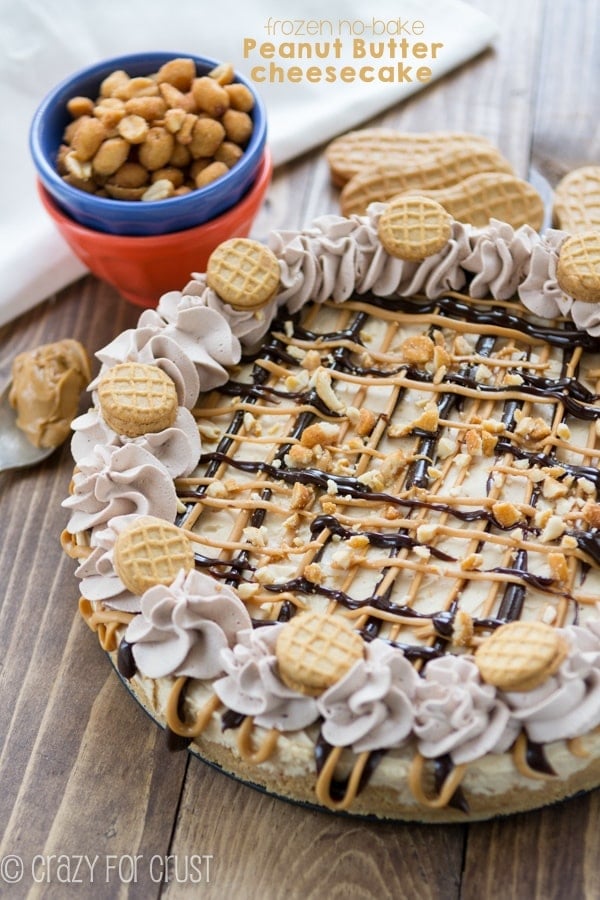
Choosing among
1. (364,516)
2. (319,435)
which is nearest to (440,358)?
(319,435)

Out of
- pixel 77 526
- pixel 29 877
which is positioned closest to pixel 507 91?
pixel 77 526

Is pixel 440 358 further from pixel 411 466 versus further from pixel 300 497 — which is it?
pixel 300 497

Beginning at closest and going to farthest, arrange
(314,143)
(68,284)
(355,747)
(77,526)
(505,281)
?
(355,747) < (77,526) < (505,281) < (68,284) < (314,143)

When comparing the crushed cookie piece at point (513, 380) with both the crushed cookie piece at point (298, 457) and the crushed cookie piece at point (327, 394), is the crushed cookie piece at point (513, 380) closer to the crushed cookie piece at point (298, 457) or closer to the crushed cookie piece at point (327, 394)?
the crushed cookie piece at point (327, 394)

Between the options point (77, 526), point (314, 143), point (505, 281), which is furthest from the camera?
Result: point (314, 143)

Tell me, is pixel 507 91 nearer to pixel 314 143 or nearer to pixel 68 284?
pixel 314 143

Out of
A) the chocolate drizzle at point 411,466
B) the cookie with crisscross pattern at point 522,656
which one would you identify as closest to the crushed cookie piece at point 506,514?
the chocolate drizzle at point 411,466
